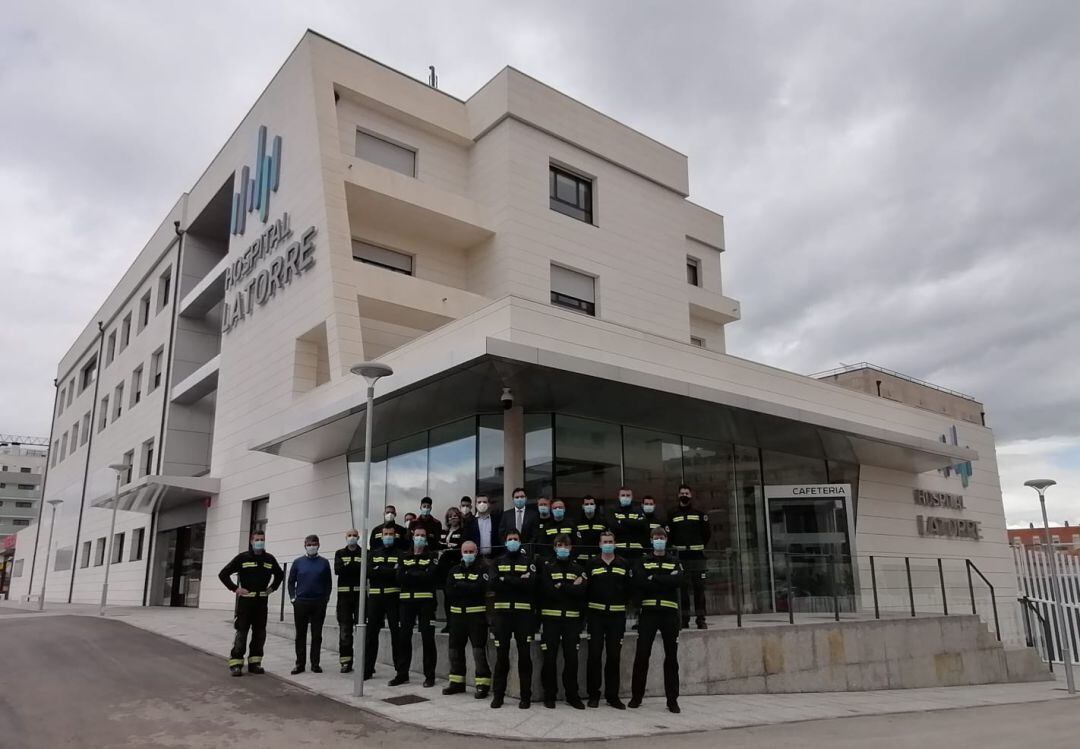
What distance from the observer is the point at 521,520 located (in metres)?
11.5

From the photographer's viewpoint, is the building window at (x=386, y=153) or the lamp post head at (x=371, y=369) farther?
the building window at (x=386, y=153)

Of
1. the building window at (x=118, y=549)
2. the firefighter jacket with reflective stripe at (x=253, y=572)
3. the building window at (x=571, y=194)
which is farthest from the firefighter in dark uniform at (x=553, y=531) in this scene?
the building window at (x=118, y=549)

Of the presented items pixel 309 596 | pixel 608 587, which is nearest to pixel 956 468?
pixel 608 587

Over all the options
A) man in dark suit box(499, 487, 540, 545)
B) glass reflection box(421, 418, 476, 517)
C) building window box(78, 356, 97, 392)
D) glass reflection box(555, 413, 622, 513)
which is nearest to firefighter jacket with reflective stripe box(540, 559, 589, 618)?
man in dark suit box(499, 487, 540, 545)

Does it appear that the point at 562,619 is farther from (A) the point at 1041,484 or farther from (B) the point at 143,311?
(B) the point at 143,311

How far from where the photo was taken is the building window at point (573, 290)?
20.7 m

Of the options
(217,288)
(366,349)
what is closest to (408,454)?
(366,349)

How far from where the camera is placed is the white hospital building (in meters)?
14.1

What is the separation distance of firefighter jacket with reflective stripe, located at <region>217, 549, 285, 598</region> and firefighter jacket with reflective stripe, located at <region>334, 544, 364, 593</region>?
880 millimetres

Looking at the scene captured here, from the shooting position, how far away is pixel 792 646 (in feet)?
41.1

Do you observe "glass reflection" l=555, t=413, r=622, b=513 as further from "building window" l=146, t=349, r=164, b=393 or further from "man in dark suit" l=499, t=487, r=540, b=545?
"building window" l=146, t=349, r=164, b=393

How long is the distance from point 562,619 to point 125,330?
32.2m

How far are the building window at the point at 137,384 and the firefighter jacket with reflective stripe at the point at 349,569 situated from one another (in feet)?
76.7

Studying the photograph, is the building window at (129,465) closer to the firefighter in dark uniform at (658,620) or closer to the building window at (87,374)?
the building window at (87,374)
